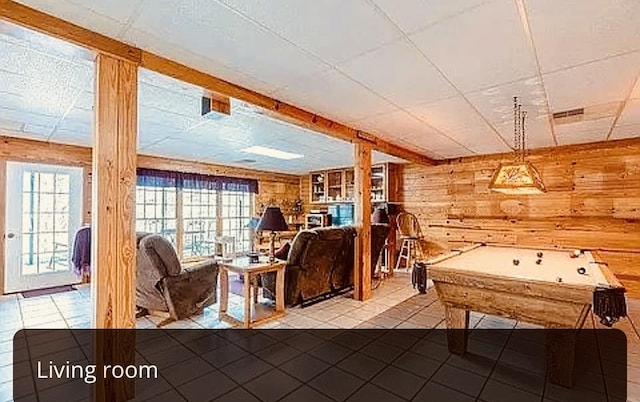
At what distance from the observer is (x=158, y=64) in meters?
2.35

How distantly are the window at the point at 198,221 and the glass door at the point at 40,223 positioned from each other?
192cm

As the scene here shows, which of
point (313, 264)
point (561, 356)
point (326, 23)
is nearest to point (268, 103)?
point (326, 23)

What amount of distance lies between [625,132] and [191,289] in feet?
19.4

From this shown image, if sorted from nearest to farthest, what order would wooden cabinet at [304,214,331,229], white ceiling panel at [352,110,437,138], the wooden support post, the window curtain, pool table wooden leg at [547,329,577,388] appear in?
1. the wooden support post
2. pool table wooden leg at [547,329,577,388]
3. white ceiling panel at [352,110,437,138]
4. the window curtain
5. wooden cabinet at [304,214,331,229]

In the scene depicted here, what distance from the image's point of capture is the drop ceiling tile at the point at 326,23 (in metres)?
1.78

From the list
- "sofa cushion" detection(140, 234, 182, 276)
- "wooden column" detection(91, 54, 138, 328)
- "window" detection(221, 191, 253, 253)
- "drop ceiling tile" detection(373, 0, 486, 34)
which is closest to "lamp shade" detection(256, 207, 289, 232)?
"sofa cushion" detection(140, 234, 182, 276)

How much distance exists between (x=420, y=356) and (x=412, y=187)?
15.1 ft

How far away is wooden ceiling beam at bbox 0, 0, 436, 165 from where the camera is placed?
70.0 inches

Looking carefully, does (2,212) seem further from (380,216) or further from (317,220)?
(380,216)

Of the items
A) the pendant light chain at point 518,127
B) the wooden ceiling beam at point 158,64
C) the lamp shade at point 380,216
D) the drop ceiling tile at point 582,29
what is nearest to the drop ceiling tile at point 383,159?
the lamp shade at point 380,216

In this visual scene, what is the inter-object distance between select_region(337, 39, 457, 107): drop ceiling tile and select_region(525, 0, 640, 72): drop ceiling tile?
0.70 meters

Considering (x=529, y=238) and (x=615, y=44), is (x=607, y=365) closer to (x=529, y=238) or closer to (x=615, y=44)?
(x=615, y=44)

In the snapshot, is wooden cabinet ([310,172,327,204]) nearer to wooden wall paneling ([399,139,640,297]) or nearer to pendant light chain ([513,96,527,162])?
wooden wall paneling ([399,139,640,297])

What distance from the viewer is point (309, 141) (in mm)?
5145
